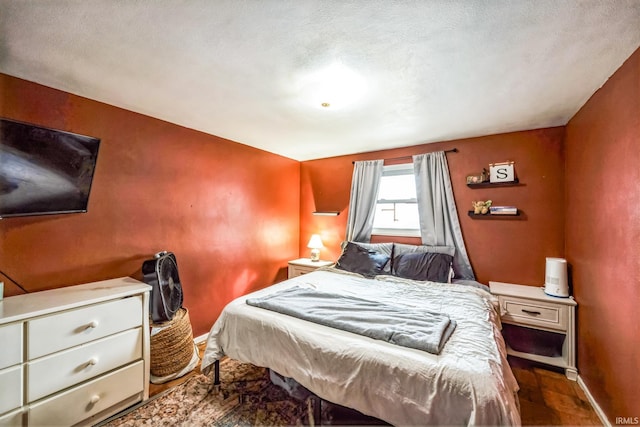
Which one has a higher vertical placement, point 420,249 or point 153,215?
point 153,215

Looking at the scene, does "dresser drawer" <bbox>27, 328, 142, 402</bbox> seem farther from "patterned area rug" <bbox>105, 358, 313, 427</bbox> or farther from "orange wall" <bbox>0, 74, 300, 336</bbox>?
"orange wall" <bbox>0, 74, 300, 336</bbox>

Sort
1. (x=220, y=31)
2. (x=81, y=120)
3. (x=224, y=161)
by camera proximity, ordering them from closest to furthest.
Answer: (x=220, y=31), (x=81, y=120), (x=224, y=161)

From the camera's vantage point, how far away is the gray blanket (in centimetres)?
143

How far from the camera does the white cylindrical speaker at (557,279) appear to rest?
7.60ft

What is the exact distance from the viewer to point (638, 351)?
1383 millimetres

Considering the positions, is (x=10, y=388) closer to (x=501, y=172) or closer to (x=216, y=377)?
(x=216, y=377)

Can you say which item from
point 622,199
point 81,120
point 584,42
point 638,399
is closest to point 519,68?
point 584,42

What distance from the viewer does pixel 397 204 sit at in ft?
11.8

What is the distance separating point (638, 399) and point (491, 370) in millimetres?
937

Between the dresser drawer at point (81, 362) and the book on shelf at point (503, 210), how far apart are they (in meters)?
3.48

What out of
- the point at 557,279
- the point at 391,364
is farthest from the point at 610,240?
the point at 391,364

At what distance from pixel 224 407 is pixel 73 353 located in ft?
3.33

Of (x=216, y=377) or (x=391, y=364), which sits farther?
(x=216, y=377)

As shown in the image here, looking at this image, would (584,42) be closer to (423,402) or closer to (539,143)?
(539,143)
